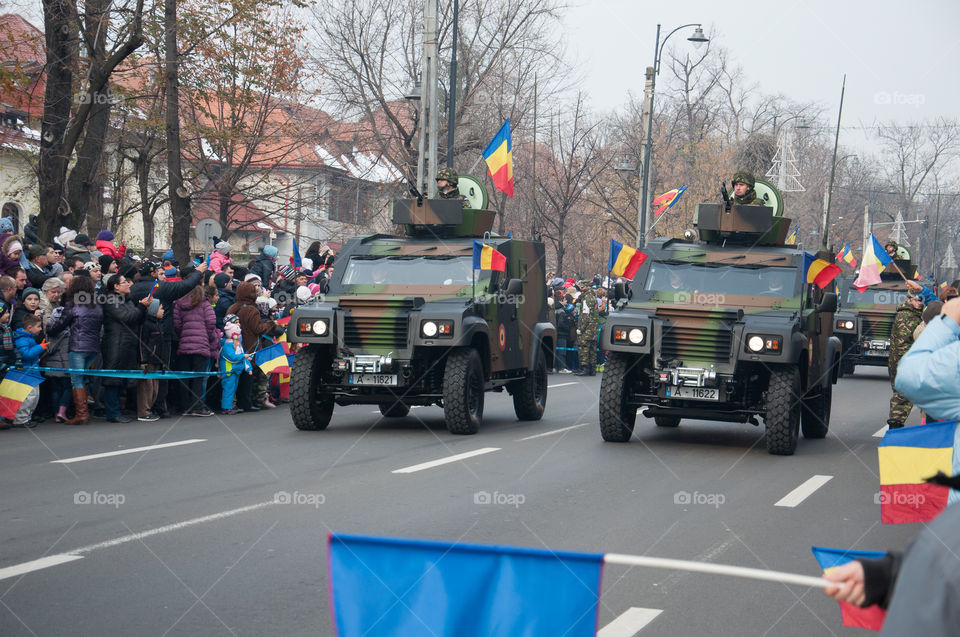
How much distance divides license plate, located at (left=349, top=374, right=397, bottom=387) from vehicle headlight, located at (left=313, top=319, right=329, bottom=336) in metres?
0.58

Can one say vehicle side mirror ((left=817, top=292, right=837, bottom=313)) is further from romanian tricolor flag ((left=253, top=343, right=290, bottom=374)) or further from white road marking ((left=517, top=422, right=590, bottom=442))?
romanian tricolor flag ((left=253, top=343, right=290, bottom=374))

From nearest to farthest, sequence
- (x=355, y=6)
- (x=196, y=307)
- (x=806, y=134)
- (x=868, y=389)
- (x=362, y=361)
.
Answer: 1. (x=362, y=361)
2. (x=196, y=307)
3. (x=868, y=389)
4. (x=355, y=6)
5. (x=806, y=134)

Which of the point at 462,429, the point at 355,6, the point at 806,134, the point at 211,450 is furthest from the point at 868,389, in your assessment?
the point at 806,134

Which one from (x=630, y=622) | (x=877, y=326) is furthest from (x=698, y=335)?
(x=877, y=326)

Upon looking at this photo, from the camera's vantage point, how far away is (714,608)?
6.13 metres

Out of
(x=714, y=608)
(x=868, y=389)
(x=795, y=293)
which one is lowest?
(x=868, y=389)

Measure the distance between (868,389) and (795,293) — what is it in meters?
11.9

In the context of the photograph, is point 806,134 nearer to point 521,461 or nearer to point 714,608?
point 521,461

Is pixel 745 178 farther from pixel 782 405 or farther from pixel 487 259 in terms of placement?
pixel 782 405

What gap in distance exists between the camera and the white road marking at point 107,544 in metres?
6.59

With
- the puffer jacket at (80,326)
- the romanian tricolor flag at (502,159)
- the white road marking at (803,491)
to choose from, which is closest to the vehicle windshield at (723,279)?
the white road marking at (803,491)
